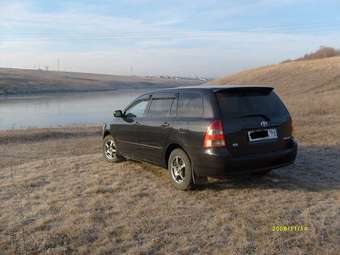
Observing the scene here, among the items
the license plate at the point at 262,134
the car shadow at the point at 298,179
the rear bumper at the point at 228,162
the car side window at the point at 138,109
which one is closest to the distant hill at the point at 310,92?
the car shadow at the point at 298,179

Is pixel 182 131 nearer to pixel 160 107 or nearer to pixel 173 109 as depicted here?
pixel 173 109

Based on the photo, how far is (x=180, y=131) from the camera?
662cm

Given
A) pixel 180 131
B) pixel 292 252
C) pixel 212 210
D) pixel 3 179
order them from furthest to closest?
1. pixel 3 179
2. pixel 180 131
3. pixel 212 210
4. pixel 292 252

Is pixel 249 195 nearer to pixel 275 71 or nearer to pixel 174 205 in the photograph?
pixel 174 205

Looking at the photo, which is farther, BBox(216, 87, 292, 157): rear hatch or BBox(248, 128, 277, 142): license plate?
BBox(248, 128, 277, 142): license plate

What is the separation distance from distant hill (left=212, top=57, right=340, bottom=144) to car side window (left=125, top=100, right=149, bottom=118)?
5.18 m

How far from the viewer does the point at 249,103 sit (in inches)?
255

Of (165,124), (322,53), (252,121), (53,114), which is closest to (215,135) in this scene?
(252,121)

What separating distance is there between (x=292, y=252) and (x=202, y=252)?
909 mm

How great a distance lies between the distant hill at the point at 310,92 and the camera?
44.0ft

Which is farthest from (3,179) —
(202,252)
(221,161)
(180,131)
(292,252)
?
(292,252)

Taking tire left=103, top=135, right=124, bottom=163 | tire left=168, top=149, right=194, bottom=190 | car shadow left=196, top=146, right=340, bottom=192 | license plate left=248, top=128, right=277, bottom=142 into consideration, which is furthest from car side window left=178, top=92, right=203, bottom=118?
tire left=103, top=135, right=124, bottom=163

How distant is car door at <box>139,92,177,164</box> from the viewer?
23.0 feet

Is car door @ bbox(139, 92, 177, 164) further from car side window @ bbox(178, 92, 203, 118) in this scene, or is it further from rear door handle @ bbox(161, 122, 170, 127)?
car side window @ bbox(178, 92, 203, 118)
